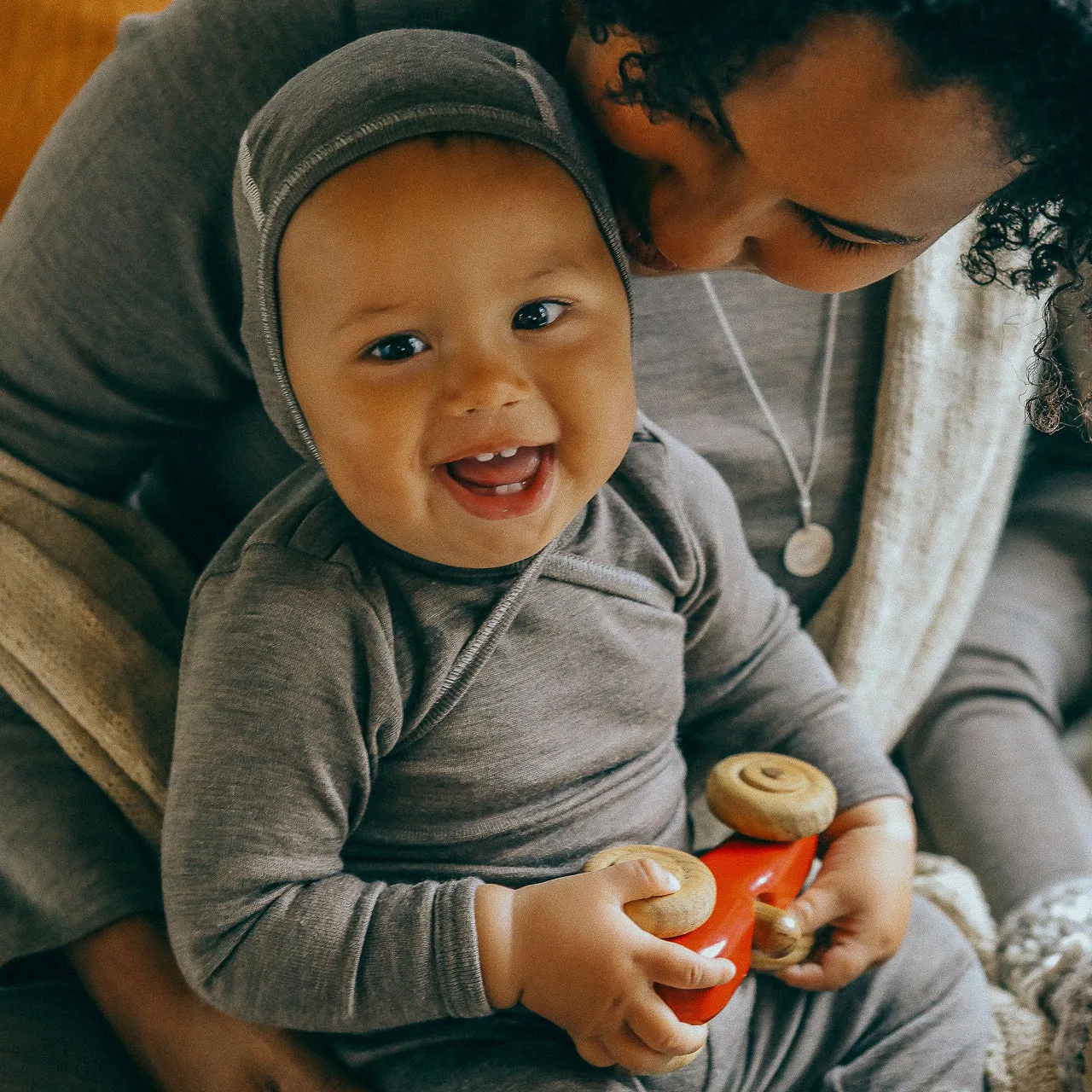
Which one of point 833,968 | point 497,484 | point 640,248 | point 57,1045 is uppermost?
point 640,248

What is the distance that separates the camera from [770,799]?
0.64 metres

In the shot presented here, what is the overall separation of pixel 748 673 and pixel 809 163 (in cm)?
37

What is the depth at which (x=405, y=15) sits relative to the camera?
2.12ft

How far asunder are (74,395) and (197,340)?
3.3 inches

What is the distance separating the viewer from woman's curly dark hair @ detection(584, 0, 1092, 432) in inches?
17.4

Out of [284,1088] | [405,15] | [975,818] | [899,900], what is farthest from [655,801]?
[405,15]

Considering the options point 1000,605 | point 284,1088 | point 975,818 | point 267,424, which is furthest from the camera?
point 1000,605

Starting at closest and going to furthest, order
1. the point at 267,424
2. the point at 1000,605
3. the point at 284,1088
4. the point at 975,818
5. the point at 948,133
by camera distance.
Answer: the point at 948,133
the point at 284,1088
the point at 267,424
the point at 975,818
the point at 1000,605

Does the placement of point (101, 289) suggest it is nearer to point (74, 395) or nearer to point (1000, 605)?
point (74, 395)

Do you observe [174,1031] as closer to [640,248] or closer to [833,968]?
[833,968]

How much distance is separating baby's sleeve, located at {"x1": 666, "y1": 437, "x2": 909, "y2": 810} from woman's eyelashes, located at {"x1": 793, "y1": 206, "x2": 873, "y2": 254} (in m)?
0.20

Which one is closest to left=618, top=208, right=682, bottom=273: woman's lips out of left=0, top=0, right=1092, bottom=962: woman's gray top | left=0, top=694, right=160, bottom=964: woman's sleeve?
left=0, top=0, right=1092, bottom=962: woman's gray top

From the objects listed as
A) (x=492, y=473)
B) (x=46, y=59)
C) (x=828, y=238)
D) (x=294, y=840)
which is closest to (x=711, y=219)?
(x=828, y=238)

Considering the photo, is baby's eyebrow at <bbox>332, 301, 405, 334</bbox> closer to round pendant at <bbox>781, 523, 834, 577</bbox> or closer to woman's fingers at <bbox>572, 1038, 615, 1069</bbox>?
woman's fingers at <bbox>572, 1038, 615, 1069</bbox>
